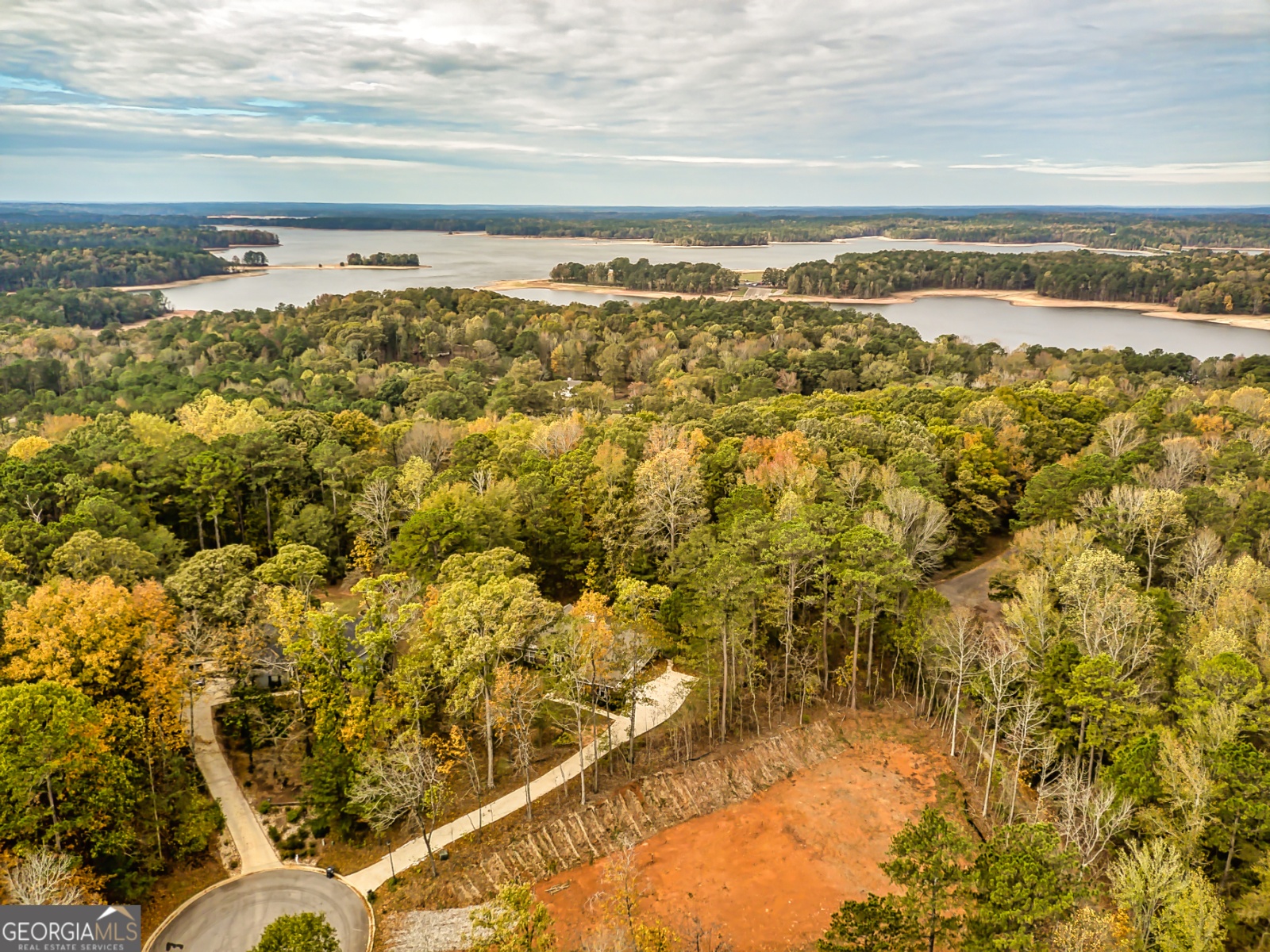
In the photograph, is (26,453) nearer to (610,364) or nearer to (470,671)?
(470,671)

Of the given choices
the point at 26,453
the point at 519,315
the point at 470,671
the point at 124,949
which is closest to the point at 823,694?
the point at 470,671

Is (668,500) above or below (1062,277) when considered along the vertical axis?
below

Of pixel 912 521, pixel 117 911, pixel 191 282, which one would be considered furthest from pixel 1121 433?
pixel 191 282

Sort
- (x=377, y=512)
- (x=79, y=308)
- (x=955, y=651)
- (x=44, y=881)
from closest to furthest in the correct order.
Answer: (x=44, y=881)
(x=955, y=651)
(x=377, y=512)
(x=79, y=308)

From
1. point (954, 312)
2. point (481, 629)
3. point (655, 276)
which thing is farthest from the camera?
point (655, 276)

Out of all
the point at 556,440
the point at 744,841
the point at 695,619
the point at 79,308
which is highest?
the point at 79,308

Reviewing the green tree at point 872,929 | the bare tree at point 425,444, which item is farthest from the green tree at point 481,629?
the bare tree at point 425,444

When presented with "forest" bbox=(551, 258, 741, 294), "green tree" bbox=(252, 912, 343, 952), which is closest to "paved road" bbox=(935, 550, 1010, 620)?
"green tree" bbox=(252, 912, 343, 952)

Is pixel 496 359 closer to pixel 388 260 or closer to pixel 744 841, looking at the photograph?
pixel 744 841
